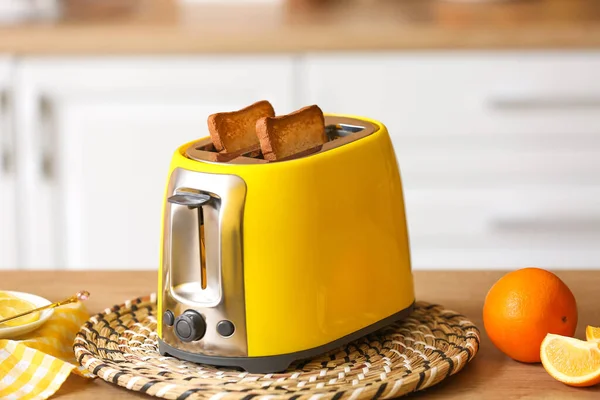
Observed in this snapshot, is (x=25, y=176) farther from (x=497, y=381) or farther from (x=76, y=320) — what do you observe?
(x=497, y=381)

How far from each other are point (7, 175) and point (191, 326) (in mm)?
1530

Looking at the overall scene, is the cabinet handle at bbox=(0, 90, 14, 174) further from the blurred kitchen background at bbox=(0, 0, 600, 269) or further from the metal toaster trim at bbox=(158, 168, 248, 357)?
the metal toaster trim at bbox=(158, 168, 248, 357)

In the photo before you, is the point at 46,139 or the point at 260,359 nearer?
the point at 260,359

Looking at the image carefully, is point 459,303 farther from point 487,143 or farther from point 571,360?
point 487,143

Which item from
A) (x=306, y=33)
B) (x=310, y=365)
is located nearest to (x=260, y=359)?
→ (x=310, y=365)

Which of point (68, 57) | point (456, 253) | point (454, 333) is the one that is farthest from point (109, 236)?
point (454, 333)

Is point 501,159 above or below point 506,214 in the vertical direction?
above

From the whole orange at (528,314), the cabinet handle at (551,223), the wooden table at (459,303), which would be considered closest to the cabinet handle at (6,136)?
the wooden table at (459,303)

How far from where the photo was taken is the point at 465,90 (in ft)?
7.16

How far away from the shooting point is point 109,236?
91.5 inches

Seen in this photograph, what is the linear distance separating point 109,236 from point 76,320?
4.32 feet

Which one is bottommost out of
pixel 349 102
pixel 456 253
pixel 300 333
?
pixel 456 253

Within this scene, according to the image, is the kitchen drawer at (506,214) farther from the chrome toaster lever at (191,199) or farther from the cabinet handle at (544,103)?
the chrome toaster lever at (191,199)

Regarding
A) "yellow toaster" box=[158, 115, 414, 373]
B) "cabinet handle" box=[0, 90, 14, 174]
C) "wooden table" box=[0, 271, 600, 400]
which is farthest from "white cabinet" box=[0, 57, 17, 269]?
"yellow toaster" box=[158, 115, 414, 373]
